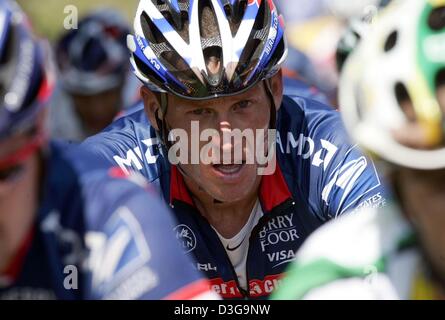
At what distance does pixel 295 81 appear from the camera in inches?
271

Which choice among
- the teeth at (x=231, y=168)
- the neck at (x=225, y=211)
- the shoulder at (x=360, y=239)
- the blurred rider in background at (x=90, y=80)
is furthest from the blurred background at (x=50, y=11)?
the shoulder at (x=360, y=239)

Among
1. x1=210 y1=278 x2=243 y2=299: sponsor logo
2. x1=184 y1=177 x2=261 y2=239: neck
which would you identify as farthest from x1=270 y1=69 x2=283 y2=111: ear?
x1=210 y1=278 x2=243 y2=299: sponsor logo

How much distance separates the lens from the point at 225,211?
5609 millimetres

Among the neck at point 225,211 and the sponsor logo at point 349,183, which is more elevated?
the sponsor logo at point 349,183

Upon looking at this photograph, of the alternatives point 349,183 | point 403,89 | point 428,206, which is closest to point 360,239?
point 428,206

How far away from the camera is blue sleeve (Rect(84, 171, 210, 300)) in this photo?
3230mm

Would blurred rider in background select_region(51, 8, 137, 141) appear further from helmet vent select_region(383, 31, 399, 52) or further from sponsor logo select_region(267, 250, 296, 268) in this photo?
helmet vent select_region(383, 31, 399, 52)

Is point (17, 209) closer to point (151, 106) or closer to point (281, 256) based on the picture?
point (151, 106)

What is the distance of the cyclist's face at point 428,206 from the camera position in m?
Answer: 2.97

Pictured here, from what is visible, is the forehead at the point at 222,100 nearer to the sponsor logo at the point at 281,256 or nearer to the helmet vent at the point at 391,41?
the sponsor logo at the point at 281,256

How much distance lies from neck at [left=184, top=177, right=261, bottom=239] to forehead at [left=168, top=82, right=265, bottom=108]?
412 mm

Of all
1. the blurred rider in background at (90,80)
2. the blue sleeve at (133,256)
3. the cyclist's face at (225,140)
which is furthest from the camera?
the blurred rider in background at (90,80)
